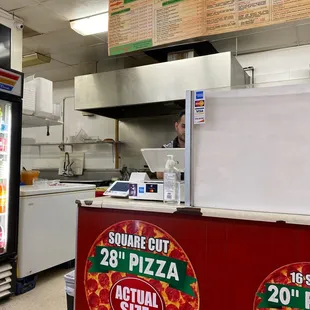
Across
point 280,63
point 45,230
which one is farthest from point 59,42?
point 280,63

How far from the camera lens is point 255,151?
5.46 feet

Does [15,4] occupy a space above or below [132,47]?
above

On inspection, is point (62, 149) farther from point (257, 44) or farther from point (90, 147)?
point (257, 44)

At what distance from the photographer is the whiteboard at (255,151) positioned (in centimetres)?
158

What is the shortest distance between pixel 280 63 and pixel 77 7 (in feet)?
9.49

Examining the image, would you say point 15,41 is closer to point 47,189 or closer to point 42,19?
point 42,19

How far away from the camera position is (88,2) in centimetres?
359

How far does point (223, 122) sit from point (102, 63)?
173 inches

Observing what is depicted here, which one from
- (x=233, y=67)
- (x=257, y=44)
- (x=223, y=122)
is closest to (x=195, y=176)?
(x=223, y=122)

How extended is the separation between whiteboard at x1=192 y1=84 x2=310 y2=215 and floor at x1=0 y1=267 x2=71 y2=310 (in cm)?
203

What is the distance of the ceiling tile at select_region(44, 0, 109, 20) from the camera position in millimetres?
3592

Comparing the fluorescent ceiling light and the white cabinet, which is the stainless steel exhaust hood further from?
the white cabinet

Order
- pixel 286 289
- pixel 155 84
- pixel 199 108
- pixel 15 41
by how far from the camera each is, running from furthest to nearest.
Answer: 1. pixel 155 84
2. pixel 15 41
3. pixel 199 108
4. pixel 286 289

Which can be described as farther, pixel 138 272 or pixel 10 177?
pixel 10 177
